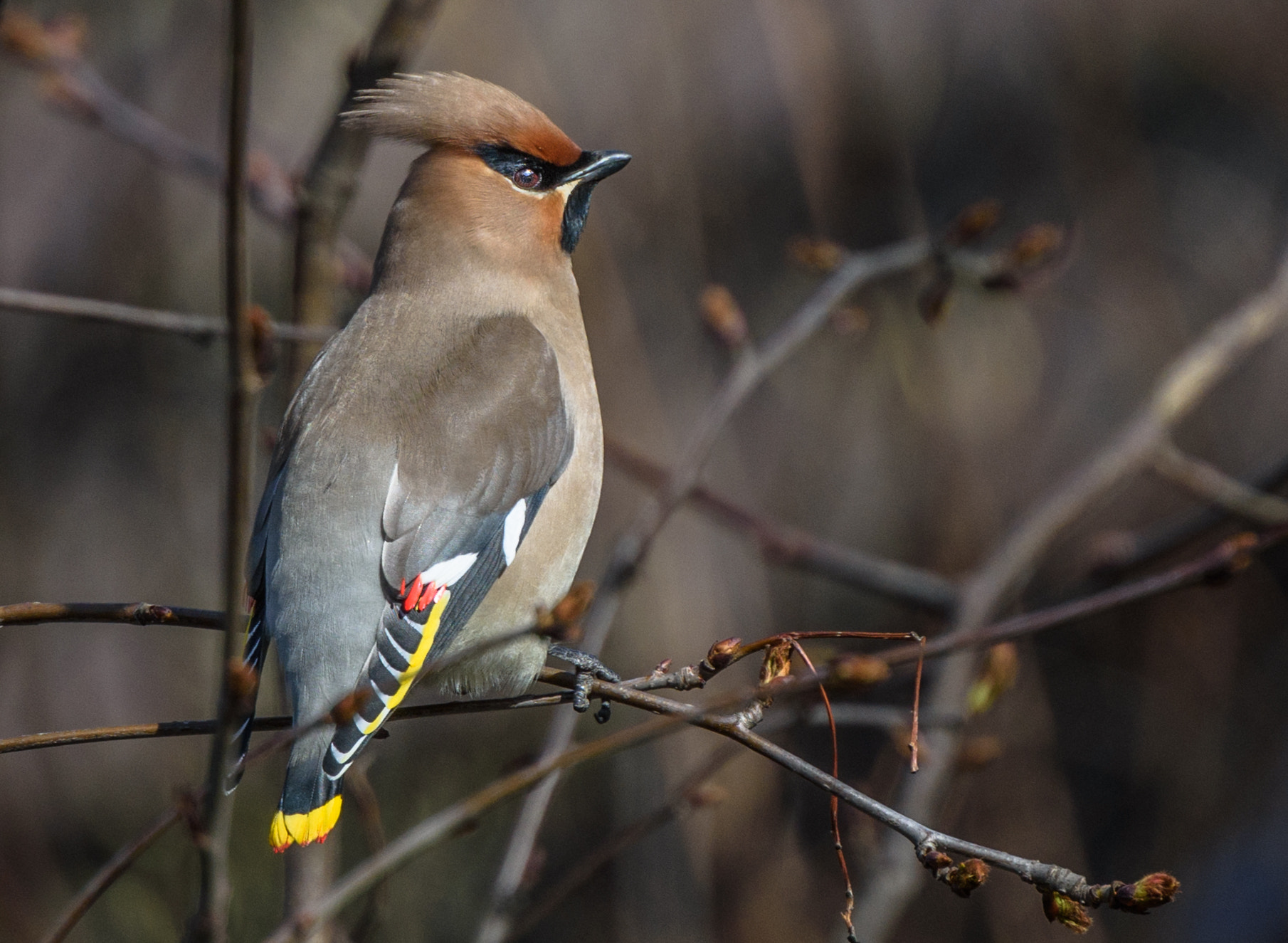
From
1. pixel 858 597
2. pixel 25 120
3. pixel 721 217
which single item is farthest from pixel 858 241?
pixel 25 120

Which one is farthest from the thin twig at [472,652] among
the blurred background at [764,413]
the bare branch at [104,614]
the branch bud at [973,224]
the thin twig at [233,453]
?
the blurred background at [764,413]

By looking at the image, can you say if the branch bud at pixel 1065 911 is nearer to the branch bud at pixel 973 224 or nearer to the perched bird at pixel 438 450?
the perched bird at pixel 438 450

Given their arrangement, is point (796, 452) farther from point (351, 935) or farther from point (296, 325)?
point (351, 935)

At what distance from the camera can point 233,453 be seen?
4.47 feet

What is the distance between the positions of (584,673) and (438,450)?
53 cm

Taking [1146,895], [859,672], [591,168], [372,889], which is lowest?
[372,889]

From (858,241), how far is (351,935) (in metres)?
3.77

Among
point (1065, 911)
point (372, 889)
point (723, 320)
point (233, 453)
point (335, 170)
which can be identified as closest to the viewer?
point (233, 453)

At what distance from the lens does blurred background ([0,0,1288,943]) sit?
521 cm

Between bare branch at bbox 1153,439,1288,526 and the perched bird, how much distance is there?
1514mm

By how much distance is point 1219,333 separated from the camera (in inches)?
152

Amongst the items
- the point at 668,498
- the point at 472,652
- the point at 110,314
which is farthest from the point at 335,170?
the point at 472,652

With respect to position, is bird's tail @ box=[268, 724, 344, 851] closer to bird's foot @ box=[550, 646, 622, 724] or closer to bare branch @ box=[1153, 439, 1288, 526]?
bird's foot @ box=[550, 646, 622, 724]

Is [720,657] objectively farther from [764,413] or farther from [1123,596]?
[764,413]
